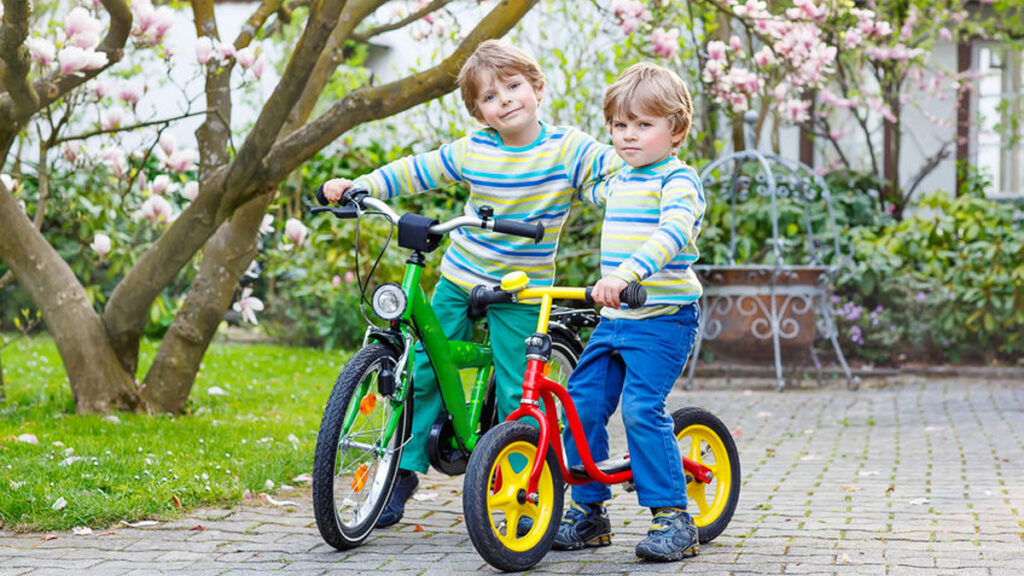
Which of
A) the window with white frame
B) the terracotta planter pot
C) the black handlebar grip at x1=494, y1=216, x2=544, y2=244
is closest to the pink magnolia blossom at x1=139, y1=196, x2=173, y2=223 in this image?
the black handlebar grip at x1=494, y1=216, x2=544, y2=244

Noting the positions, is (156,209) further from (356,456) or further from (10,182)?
(356,456)

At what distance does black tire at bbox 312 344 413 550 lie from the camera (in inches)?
136

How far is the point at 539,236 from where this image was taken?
3.51 metres

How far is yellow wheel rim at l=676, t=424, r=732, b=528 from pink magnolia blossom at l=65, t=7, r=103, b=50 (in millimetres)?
2708

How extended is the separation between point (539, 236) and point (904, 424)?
4147 millimetres

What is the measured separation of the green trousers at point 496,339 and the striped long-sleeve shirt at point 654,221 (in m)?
0.38

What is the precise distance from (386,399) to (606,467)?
0.68m

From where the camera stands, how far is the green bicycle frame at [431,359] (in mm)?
3637

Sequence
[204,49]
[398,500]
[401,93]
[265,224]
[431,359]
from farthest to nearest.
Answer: [265,224] → [204,49] → [401,93] → [398,500] → [431,359]

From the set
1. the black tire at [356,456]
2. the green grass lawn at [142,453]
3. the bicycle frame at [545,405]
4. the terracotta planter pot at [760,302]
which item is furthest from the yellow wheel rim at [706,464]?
the terracotta planter pot at [760,302]

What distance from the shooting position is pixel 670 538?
11.6 feet

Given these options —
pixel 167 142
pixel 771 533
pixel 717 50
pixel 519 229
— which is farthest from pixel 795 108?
pixel 519 229

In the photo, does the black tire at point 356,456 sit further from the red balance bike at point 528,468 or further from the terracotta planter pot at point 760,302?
the terracotta planter pot at point 760,302

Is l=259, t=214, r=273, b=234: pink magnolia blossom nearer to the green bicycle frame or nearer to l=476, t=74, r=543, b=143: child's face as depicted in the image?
the green bicycle frame
